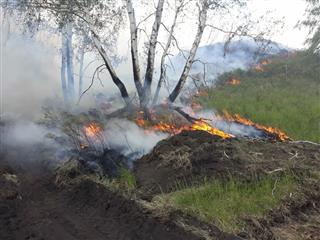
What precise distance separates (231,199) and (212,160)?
2.16 meters

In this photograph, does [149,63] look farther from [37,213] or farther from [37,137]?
[37,213]

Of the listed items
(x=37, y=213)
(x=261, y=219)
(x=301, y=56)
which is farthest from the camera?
(x=301, y=56)

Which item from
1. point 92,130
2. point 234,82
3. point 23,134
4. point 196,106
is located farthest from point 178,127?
point 234,82

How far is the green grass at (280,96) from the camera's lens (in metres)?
14.3

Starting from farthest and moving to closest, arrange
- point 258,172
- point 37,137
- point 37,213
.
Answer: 1. point 37,137
2. point 258,172
3. point 37,213

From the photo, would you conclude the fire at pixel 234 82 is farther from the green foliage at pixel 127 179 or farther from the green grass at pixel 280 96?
the green foliage at pixel 127 179

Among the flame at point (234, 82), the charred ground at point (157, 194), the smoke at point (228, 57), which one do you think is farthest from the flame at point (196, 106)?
the smoke at point (228, 57)

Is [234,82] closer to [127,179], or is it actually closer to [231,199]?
[127,179]

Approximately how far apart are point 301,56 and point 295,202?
24.0 m

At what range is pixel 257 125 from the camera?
14.0 m

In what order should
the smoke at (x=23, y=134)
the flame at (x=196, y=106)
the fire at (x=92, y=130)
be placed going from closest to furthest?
the fire at (x=92, y=130)
the smoke at (x=23, y=134)
the flame at (x=196, y=106)

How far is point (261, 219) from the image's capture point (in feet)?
22.0

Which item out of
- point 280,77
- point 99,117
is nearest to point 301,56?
point 280,77

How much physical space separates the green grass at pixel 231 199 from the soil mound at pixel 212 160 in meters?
0.52
